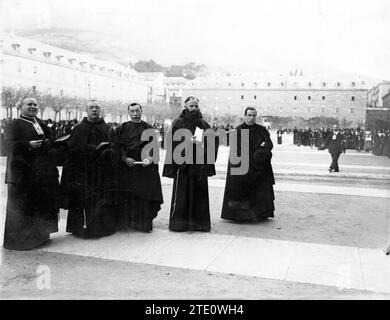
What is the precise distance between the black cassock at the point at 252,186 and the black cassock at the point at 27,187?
2.65 meters

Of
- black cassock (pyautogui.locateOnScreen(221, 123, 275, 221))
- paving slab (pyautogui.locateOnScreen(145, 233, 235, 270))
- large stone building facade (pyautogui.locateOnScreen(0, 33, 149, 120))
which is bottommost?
paving slab (pyautogui.locateOnScreen(145, 233, 235, 270))

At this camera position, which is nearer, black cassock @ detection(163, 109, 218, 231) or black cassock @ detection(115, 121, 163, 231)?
black cassock @ detection(115, 121, 163, 231)

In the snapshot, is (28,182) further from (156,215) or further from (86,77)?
(86,77)

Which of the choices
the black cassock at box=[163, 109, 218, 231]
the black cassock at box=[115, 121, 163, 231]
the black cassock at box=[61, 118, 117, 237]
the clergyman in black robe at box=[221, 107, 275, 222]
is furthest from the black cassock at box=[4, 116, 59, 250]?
the clergyman in black robe at box=[221, 107, 275, 222]

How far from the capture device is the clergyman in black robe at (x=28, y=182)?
4.77 meters

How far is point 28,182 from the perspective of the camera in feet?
15.9

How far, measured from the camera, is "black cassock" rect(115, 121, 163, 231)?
5621 mm

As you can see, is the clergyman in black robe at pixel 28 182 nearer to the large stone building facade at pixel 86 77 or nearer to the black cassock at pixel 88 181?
the black cassock at pixel 88 181

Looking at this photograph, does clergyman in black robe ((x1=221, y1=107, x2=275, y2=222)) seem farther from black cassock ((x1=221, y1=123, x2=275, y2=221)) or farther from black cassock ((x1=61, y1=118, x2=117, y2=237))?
black cassock ((x1=61, y1=118, x2=117, y2=237))

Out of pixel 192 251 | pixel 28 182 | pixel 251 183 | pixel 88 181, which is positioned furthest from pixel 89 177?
pixel 251 183

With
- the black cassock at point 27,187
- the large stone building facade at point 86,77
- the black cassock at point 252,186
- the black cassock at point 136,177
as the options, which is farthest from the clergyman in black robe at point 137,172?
the large stone building facade at point 86,77

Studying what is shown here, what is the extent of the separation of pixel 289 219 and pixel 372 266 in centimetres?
224

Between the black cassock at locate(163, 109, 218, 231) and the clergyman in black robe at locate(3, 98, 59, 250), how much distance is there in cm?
164
